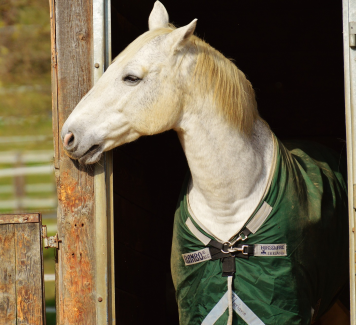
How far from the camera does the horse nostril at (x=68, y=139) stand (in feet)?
6.42

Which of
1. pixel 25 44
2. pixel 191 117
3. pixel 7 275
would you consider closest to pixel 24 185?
pixel 25 44

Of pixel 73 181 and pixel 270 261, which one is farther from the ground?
pixel 73 181

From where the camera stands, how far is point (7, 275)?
87.5 inches

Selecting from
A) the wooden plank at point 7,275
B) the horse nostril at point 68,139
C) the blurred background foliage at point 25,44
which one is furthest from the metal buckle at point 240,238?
the blurred background foliage at point 25,44

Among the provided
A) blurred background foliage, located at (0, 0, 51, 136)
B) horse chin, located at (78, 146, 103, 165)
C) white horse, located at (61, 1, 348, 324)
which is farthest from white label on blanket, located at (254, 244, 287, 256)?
blurred background foliage, located at (0, 0, 51, 136)

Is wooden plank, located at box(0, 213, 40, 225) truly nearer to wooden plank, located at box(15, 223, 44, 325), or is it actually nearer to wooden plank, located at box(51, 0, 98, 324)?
wooden plank, located at box(15, 223, 44, 325)

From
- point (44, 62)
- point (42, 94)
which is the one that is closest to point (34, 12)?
point (44, 62)

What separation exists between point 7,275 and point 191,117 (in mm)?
1097

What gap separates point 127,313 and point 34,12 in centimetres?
727

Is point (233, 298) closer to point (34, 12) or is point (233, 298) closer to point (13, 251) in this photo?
point (13, 251)

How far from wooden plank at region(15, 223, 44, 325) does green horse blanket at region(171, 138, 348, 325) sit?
62 centimetres

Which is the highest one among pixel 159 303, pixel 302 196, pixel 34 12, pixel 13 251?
pixel 34 12

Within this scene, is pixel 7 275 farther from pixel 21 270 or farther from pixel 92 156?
pixel 92 156

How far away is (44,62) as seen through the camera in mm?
8750
